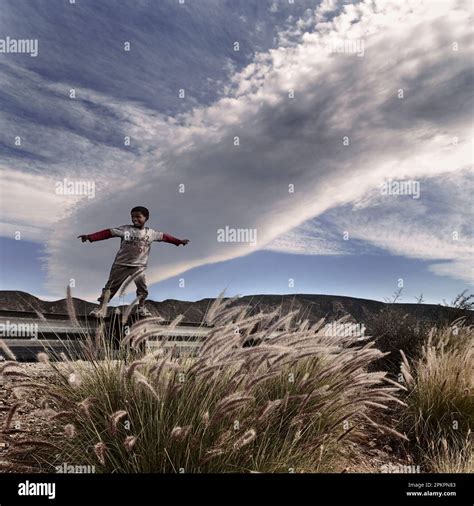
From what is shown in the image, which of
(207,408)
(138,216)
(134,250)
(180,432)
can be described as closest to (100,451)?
(180,432)

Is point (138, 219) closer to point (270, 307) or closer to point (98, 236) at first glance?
point (98, 236)

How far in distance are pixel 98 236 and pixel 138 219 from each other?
2.69 feet

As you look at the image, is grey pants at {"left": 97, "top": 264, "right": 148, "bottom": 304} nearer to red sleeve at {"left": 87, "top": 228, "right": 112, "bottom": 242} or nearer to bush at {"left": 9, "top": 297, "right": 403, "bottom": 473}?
red sleeve at {"left": 87, "top": 228, "right": 112, "bottom": 242}

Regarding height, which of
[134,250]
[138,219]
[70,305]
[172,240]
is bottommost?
[70,305]

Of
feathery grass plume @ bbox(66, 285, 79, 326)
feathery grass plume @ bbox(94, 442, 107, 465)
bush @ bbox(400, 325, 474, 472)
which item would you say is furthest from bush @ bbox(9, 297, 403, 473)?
bush @ bbox(400, 325, 474, 472)

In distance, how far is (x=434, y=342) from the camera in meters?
8.48

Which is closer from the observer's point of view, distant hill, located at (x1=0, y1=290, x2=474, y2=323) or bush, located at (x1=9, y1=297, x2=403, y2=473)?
bush, located at (x1=9, y1=297, x2=403, y2=473)

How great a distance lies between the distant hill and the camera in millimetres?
7020

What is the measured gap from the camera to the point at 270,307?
23.0 ft

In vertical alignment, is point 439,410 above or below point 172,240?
below

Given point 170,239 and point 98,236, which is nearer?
point 98,236

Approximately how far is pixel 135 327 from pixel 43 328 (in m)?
3.27

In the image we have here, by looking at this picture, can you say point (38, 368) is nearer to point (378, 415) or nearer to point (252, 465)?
point (252, 465)
